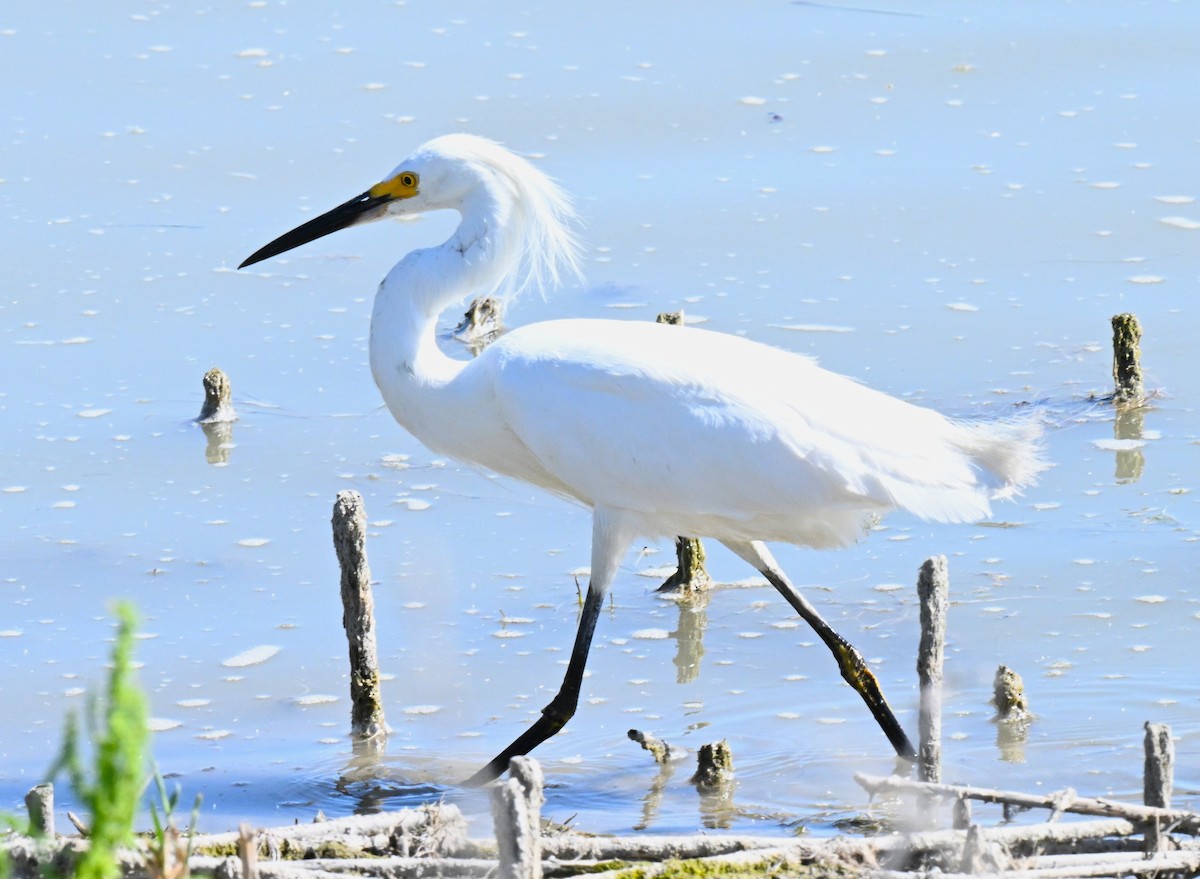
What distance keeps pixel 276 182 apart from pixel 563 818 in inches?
228

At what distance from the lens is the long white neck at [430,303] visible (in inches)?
208

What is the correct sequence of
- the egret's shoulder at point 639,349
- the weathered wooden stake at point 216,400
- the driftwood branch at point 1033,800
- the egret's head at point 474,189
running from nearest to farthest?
the driftwood branch at point 1033,800, the egret's shoulder at point 639,349, the egret's head at point 474,189, the weathered wooden stake at point 216,400

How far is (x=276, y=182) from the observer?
9.91 m

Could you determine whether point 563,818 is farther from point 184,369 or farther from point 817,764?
point 184,369

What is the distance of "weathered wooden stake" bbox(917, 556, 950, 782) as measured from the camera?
4.19 meters

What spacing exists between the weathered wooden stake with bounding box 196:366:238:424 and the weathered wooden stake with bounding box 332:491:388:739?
8.12 feet

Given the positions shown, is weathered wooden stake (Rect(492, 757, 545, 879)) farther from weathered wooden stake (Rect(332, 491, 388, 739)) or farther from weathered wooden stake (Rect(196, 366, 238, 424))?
weathered wooden stake (Rect(196, 366, 238, 424))

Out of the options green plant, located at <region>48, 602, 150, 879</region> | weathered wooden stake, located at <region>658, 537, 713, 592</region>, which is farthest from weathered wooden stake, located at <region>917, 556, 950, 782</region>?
green plant, located at <region>48, 602, 150, 879</region>

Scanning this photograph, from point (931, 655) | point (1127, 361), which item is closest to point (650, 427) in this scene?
point (931, 655)

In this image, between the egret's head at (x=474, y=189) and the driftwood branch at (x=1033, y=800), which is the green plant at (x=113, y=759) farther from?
the egret's head at (x=474, y=189)

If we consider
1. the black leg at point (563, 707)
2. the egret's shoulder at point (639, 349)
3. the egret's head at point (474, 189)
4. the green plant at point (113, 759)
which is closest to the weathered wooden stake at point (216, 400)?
the egret's head at point (474, 189)

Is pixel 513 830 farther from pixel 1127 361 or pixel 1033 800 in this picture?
pixel 1127 361

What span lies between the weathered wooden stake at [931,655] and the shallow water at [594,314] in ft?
1.53

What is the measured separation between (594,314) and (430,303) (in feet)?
10.4
